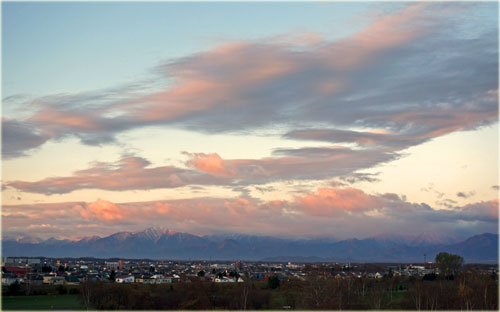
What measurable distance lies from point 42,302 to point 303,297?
884 inches

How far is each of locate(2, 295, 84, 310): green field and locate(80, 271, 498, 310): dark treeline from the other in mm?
1479

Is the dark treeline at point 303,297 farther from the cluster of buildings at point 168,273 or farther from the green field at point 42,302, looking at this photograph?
the cluster of buildings at point 168,273

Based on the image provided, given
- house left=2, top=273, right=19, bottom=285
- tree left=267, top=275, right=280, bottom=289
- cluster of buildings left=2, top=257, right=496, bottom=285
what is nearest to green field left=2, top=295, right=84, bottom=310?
cluster of buildings left=2, top=257, right=496, bottom=285

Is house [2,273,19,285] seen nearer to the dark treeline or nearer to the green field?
the green field

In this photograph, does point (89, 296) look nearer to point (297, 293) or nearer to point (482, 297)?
point (297, 293)

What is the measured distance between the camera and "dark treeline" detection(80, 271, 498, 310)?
50094 millimetres

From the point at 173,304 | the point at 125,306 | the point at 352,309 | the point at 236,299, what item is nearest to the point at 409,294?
the point at 352,309

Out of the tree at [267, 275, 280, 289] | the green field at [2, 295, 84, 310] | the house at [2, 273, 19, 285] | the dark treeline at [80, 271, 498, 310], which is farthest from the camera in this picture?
the house at [2, 273, 19, 285]

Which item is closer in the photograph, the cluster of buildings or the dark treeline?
the dark treeline

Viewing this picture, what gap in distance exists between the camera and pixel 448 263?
276 ft

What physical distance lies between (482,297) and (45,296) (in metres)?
39.7

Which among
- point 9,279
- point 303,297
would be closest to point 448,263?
point 303,297

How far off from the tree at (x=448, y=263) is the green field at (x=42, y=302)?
1722 inches

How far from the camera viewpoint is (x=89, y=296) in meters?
52.9
